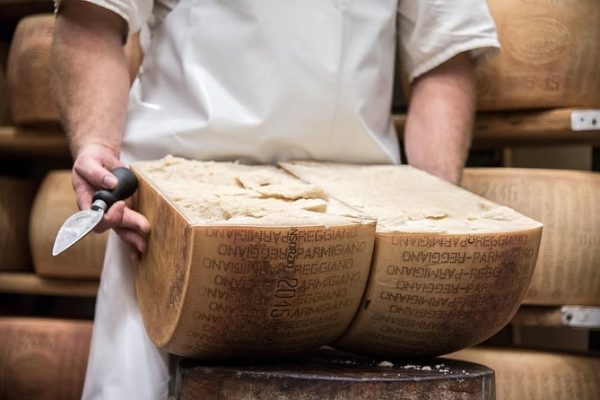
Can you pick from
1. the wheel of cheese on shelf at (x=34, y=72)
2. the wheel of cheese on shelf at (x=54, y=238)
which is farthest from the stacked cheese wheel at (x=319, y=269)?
the wheel of cheese on shelf at (x=34, y=72)

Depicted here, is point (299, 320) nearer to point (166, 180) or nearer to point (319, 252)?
point (319, 252)

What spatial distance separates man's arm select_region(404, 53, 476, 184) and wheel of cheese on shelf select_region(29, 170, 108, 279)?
714 mm

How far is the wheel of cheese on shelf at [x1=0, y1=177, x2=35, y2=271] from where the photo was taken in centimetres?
170

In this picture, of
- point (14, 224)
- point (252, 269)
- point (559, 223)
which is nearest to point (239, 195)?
point (252, 269)

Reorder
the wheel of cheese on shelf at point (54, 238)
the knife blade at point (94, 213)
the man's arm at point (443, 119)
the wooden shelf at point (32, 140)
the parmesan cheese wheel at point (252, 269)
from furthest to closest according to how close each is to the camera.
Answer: the wooden shelf at point (32, 140) → the wheel of cheese on shelf at point (54, 238) → the man's arm at point (443, 119) → the knife blade at point (94, 213) → the parmesan cheese wheel at point (252, 269)

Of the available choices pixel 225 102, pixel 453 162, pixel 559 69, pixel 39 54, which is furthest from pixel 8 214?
pixel 559 69

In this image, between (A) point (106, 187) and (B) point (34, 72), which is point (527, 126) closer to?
(A) point (106, 187)

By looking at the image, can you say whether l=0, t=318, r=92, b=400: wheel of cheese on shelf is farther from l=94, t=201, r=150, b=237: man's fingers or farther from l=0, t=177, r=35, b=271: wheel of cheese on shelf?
l=94, t=201, r=150, b=237: man's fingers

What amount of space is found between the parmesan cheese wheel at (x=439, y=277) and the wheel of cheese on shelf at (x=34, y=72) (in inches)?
40.4

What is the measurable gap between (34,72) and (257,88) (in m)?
0.84

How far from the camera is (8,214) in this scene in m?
1.72

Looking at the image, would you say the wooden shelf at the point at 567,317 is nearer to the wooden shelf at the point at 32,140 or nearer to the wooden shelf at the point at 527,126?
the wooden shelf at the point at 527,126

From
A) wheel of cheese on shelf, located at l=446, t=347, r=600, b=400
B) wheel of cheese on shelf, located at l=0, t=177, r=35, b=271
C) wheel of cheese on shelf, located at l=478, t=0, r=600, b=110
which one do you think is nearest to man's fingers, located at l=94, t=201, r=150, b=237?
wheel of cheese on shelf, located at l=446, t=347, r=600, b=400

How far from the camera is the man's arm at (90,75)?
2.98 feet
